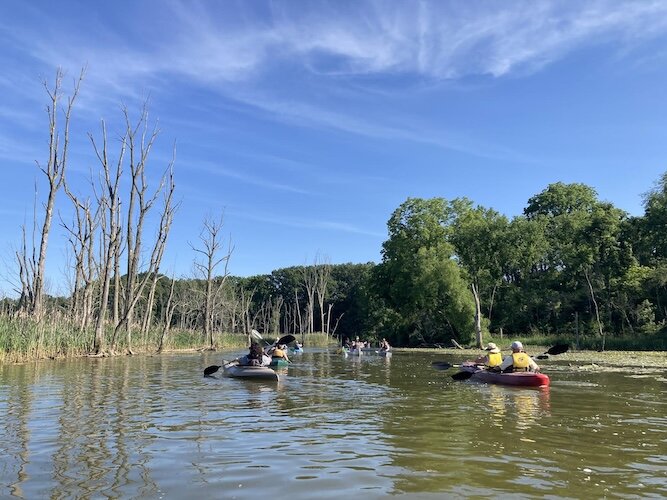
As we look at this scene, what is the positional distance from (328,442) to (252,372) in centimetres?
886

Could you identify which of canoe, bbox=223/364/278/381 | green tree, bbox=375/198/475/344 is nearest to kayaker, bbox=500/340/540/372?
canoe, bbox=223/364/278/381

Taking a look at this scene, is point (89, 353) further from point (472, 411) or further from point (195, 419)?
point (472, 411)

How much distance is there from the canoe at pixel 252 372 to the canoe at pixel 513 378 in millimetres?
5763

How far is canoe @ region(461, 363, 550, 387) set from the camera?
13734 millimetres

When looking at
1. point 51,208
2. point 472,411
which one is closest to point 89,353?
point 51,208

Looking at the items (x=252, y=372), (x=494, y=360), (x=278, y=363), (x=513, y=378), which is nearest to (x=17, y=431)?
(x=252, y=372)

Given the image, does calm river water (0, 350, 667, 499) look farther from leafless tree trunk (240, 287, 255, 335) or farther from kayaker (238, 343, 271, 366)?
leafless tree trunk (240, 287, 255, 335)

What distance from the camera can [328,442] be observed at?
7410 millimetres

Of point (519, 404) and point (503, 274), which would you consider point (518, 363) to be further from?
point (503, 274)

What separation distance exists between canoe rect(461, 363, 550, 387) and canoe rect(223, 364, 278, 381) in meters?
5.76

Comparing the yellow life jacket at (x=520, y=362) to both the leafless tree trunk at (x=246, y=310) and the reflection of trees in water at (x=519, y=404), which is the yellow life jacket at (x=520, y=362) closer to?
the reflection of trees in water at (x=519, y=404)

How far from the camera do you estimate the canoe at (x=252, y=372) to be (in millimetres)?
15586

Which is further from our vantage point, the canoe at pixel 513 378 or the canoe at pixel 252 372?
the canoe at pixel 252 372

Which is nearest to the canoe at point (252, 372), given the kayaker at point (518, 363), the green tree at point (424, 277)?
the kayaker at point (518, 363)
